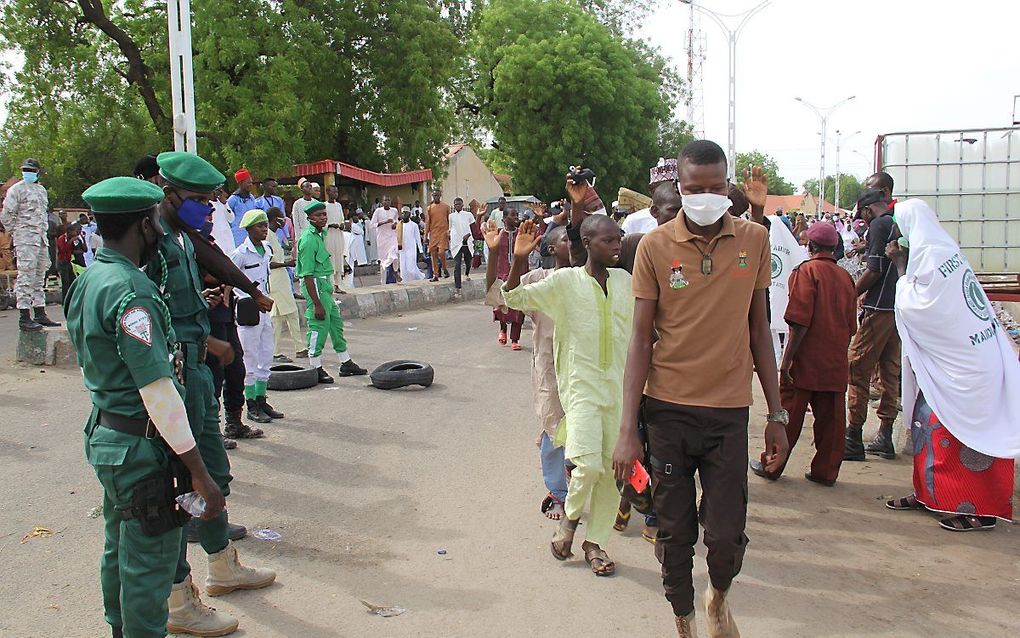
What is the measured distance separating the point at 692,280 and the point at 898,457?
4289 millimetres


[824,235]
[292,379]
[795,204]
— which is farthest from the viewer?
[795,204]

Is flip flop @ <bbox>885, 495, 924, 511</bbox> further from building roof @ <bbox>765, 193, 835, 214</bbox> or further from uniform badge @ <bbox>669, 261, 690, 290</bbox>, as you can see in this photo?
building roof @ <bbox>765, 193, 835, 214</bbox>

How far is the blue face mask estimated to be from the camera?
4.20 m

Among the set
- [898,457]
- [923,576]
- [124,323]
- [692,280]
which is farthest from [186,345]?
[898,457]

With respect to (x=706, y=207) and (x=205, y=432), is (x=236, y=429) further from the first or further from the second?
(x=706, y=207)

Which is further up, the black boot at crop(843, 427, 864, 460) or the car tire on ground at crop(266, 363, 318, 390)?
the car tire on ground at crop(266, 363, 318, 390)

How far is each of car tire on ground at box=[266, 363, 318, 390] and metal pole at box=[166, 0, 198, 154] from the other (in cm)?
338

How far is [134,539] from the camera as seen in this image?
287 centimetres

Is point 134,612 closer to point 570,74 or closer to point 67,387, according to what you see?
point 67,387

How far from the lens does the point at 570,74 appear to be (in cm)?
3628

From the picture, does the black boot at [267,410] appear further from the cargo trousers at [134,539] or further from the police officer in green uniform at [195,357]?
the cargo trousers at [134,539]

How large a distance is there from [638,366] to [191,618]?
2.22m

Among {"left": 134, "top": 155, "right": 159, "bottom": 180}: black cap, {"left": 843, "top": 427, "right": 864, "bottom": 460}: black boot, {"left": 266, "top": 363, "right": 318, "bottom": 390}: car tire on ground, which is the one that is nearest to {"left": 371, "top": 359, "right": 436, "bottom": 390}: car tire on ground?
{"left": 266, "top": 363, "right": 318, "bottom": 390}: car tire on ground

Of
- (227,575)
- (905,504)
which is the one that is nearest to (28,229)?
(227,575)
